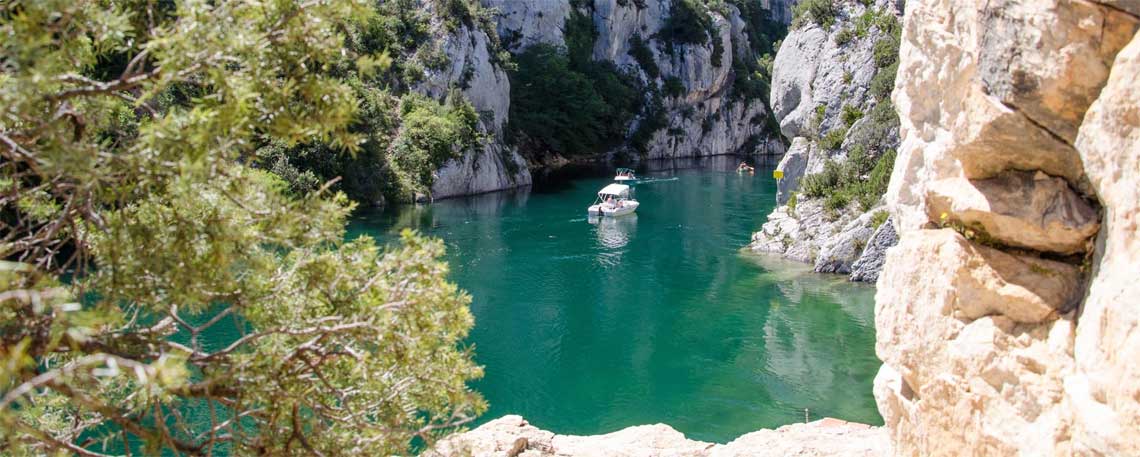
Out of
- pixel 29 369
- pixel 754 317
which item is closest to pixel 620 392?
pixel 754 317

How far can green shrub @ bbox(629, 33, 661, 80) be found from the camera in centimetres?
8962

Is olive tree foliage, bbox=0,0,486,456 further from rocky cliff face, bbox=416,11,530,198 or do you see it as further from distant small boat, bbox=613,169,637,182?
distant small boat, bbox=613,169,637,182

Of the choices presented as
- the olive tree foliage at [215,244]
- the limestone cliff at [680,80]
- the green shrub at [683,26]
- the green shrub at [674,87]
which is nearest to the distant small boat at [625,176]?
the limestone cliff at [680,80]

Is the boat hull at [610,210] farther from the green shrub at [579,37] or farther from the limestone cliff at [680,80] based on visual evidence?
the limestone cliff at [680,80]

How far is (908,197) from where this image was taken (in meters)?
10.7

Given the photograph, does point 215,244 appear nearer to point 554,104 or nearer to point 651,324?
point 651,324

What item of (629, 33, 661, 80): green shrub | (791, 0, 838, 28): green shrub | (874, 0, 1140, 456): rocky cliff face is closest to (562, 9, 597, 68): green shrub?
(629, 33, 661, 80): green shrub

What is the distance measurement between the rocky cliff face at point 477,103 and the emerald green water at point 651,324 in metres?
9.51

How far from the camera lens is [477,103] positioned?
206 feet

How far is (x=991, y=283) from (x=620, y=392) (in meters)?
14.0

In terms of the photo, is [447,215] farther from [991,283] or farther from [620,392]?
[991,283]

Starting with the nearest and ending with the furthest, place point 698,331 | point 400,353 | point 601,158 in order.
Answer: point 400,353 < point 698,331 < point 601,158

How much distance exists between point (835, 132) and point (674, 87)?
173 ft

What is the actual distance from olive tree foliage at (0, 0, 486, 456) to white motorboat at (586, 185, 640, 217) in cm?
4094
